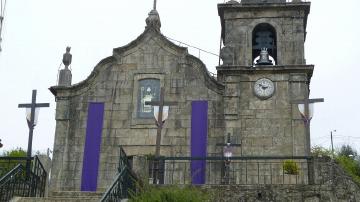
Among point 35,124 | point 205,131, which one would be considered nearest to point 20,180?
point 35,124

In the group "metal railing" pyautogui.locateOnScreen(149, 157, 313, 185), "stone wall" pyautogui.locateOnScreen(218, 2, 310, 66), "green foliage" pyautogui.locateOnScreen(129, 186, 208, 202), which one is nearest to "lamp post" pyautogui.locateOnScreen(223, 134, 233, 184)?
"metal railing" pyautogui.locateOnScreen(149, 157, 313, 185)

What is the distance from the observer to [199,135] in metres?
24.5

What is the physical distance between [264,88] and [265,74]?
58cm

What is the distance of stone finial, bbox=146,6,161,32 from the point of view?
26.8 metres

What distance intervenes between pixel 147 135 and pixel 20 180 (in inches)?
267

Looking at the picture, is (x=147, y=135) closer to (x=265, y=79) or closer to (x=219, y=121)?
(x=219, y=121)

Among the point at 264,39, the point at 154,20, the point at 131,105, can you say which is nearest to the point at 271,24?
the point at 264,39

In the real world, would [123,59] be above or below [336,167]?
above

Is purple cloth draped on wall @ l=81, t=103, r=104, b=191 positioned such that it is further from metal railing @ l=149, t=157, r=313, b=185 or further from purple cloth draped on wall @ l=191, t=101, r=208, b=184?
purple cloth draped on wall @ l=191, t=101, r=208, b=184

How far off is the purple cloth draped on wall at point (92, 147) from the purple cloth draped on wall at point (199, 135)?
3693 millimetres

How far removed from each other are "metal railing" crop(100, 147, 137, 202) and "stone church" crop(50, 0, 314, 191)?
7.16 m

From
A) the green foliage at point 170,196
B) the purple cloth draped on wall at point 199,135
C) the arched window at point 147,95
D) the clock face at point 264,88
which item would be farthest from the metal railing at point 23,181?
the clock face at point 264,88

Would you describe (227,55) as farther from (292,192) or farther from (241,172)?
A: (292,192)

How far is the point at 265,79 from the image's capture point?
25188mm
